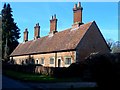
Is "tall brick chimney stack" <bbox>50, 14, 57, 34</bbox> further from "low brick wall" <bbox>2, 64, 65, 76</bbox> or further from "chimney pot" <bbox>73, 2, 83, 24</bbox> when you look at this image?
"low brick wall" <bbox>2, 64, 65, 76</bbox>

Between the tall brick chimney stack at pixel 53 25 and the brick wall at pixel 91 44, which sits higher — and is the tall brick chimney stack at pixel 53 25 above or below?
above

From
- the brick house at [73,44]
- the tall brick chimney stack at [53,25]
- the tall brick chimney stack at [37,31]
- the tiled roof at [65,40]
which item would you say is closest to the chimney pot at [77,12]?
the brick house at [73,44]

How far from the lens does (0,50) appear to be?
66.3 meters

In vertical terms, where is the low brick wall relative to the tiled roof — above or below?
below

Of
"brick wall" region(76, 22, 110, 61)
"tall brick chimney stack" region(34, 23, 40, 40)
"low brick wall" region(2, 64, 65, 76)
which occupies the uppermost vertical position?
"tall brick chimney stack" region(34, 23, 40, 40)

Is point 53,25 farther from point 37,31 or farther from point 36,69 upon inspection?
point 36,69

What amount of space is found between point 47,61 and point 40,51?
365 centimetres

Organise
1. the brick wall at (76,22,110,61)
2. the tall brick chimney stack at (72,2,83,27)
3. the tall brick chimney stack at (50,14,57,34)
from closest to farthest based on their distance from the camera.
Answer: the brick wall at (76,22,110,61), the tall brick chimney stack at (72,2,83,27), the tall brick chimney stack at (50,14,57,34)

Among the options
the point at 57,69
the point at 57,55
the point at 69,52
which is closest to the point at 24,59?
the point at 57,55

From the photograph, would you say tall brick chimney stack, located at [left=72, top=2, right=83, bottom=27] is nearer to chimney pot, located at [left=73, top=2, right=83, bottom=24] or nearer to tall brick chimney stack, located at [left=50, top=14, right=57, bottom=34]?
chimney pot, located at [left=73, top=2, right=83, bottom=24]

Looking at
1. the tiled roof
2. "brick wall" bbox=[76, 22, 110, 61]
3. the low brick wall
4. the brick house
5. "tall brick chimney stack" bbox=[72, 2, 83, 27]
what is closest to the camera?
the low brick wall

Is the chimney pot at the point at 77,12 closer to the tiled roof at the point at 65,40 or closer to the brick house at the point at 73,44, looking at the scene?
the brick house at the point at 73,44

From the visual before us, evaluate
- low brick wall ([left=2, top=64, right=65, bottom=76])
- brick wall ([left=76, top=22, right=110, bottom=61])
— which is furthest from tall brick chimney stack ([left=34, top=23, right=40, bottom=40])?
brick wall ([left=76, top=22, right=110, bottom=61])

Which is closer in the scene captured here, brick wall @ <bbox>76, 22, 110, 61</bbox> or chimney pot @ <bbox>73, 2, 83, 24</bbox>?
brick wall @ <bbox>76, 22, 110, 61</bbox>
